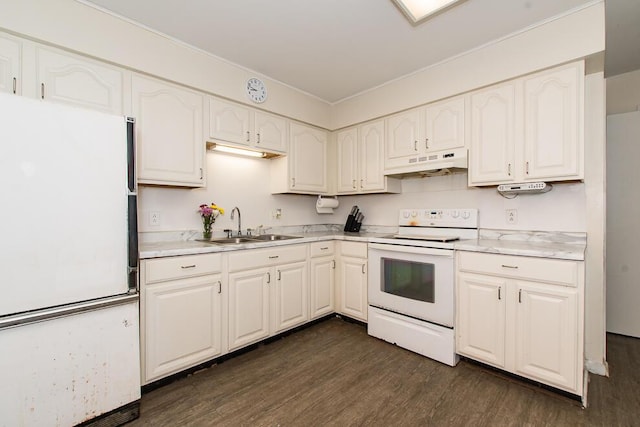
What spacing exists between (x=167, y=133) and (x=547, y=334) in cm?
300

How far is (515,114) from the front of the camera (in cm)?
225

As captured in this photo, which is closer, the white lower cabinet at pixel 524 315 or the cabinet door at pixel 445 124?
the white lower cabinet at pixel 524 315

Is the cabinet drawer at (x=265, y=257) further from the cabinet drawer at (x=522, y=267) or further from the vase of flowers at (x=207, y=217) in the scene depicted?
the cabinet drawer at (x=522, y=267)

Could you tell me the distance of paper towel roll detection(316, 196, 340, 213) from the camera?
3566mm

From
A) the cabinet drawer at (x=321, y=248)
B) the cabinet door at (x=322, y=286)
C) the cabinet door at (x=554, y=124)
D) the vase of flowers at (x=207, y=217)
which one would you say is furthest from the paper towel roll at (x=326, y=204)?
the cabinet door at (x=554, y=124)

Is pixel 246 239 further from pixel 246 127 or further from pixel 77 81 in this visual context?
pixel 77 81

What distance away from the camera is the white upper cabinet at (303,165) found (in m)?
3.15

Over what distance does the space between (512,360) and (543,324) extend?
1.11 feet

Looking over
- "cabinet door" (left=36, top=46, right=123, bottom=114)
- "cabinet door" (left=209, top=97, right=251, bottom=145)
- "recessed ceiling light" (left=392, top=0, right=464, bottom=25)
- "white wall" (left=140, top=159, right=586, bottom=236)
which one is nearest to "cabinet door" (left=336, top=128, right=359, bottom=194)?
"white wall" (left=140, top=159, right=586, bottom=236)

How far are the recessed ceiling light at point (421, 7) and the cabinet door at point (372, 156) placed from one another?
132 cm

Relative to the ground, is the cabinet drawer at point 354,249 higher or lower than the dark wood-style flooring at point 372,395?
higher

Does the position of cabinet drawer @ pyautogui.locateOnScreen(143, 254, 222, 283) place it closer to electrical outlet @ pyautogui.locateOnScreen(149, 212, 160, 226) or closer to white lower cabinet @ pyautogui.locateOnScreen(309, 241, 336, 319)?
electrical outlet @ pyautogui.locateOnScreen(149, 212, 160, 226)

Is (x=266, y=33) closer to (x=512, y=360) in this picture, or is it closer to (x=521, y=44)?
(x=521, y=44)

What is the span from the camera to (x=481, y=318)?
2131 millimetres
